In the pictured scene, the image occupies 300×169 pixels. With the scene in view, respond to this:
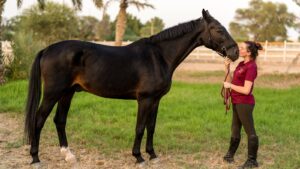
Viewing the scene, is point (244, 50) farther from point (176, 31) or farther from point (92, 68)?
point (92, 68)

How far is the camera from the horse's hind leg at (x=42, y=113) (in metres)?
4.73

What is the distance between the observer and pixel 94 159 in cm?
514

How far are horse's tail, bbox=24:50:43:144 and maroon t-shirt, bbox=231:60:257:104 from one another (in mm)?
2549

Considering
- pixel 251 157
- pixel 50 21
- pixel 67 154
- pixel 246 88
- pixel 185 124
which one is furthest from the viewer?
pixel 50 21

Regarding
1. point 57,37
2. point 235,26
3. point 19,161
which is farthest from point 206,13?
point 235,26

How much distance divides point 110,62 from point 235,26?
190 feet

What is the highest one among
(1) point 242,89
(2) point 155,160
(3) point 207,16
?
(3) point 207,16

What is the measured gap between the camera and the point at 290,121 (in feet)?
24.2

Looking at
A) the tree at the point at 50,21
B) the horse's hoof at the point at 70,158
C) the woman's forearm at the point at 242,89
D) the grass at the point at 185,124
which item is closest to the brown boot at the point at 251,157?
the grass at the point at 185,124

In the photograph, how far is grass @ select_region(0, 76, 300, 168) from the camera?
5746mm

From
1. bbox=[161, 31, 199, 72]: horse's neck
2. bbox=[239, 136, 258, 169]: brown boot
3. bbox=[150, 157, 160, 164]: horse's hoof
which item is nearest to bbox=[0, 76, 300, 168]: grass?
bbox=[239, 136, 258, 169]: brown boot

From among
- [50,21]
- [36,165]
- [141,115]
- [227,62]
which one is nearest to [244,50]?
[227,62]

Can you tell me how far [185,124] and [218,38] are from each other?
2695mm

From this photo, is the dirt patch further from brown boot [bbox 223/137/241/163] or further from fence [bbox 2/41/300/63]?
fence [bbox 2/41/300/63]
